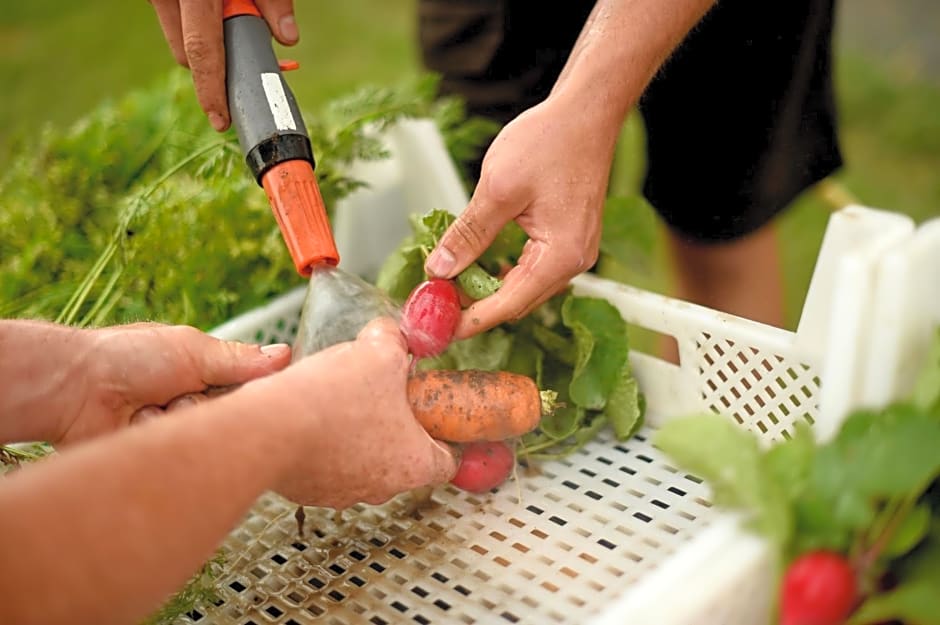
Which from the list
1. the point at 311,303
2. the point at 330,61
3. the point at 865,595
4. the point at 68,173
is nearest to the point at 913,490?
the point at 865,595

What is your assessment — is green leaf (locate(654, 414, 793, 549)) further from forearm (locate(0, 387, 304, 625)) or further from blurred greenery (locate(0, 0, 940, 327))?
blurred greenery (locate(0, 0, 940, 327))

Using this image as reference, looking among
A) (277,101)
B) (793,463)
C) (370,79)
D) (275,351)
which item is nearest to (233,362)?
(275,351)

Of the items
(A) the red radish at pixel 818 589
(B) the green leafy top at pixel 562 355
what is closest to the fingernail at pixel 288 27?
(B) the green leafy top at pixel 562 355

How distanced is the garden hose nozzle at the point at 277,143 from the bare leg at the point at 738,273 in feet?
2.26

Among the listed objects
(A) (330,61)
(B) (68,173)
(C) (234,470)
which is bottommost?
(C) (234,470)

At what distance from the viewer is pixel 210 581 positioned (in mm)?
869

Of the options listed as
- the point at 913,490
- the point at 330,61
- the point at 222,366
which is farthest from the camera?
the point at 330,61

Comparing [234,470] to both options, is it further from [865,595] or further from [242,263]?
[242,263]

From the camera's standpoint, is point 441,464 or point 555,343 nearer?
point 441,464

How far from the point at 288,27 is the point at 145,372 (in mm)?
423

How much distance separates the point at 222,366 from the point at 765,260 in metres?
0.90

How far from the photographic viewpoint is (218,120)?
103 cm

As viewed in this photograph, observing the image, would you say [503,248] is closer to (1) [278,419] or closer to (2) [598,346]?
(2) [598,346]

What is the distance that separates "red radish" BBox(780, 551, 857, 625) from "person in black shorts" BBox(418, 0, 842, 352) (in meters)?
0.70
